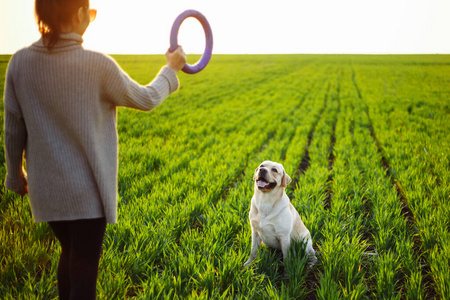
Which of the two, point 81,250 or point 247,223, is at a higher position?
point 81,250

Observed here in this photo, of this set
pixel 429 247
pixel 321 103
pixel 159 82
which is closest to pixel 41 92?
pixel 159 82

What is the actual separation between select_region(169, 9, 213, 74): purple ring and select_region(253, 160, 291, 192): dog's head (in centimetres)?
121

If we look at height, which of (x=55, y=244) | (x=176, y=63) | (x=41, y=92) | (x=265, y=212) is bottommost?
(x=55, y=244)

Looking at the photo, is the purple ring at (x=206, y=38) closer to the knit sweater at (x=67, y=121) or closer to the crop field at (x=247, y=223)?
the knit sweater at (x=67, y=121)

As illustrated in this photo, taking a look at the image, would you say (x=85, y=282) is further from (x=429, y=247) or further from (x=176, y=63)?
(x=429, y=247)

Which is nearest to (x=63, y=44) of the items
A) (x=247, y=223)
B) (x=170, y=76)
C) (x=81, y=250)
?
(x=170, y=76)

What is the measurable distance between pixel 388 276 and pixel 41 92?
115 inches

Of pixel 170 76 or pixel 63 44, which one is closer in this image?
pixel 63 44

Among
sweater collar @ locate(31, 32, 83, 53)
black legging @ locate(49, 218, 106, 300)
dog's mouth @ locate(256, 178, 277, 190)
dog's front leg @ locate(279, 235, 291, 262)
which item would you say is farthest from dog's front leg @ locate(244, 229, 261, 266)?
sweater collar @ locate(31, 32, 83, 53)

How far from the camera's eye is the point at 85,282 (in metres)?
1.58

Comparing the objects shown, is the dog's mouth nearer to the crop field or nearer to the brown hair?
the crop field

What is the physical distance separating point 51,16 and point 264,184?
2.12 metres

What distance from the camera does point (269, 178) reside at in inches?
112

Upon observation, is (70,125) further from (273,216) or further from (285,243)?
(285,243)
